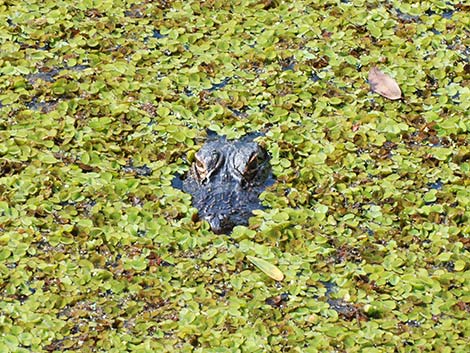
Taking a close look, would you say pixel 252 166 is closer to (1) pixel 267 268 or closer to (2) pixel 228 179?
(2) pixel 228 179

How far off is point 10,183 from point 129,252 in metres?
0.87

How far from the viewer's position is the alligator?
5777mm

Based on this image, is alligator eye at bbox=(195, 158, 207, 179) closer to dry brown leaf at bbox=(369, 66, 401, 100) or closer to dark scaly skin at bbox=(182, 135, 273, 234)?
dark scaly skin at bbox=(182, 135, 273, 234)

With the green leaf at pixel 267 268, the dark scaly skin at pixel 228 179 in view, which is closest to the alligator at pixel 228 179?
the dark scaly skin at pixel 228 179

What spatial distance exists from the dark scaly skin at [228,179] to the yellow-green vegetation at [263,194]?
3.6 inches

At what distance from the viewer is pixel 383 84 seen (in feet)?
22.2

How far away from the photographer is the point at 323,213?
227 inches

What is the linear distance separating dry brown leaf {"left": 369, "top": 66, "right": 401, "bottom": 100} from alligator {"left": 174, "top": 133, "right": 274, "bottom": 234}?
1.09m

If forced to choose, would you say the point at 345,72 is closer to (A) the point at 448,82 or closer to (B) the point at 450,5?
(A) the point at 448,82

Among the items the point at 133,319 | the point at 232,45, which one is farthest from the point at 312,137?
the point at 133,319

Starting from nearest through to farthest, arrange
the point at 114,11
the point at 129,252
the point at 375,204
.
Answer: the point at 129,252, the point at 375,204, the point at 114,11

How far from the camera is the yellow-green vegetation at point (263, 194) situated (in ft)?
16.9

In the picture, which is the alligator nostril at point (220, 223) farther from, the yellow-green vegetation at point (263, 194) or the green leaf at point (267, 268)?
the green leaf at point (267, 268)

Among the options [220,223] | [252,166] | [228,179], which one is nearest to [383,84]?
[252,166]
